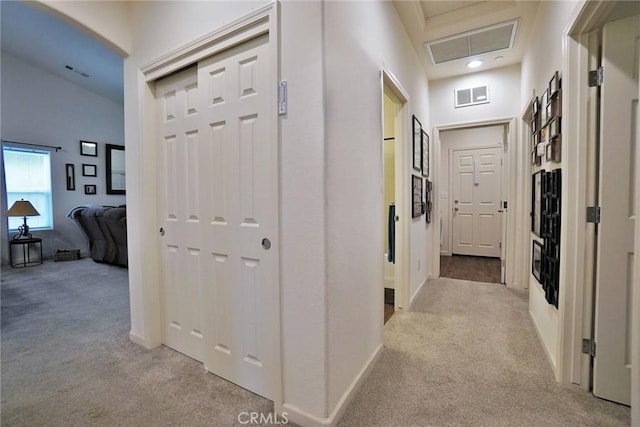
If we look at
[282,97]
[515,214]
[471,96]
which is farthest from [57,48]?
[515,214]

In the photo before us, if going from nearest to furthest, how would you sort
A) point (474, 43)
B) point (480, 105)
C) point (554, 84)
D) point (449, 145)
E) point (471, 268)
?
point (554, 84)
point (474, 43)
point (480, 105)
point (471, 268)
point (449, 145)

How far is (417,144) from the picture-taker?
3.10 metres

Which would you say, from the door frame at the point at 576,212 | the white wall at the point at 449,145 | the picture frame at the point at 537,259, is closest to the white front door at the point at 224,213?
the door frame at the point at 576,212

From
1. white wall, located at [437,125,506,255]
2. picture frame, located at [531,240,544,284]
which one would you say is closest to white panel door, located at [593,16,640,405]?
picture frame, located at [531,240,544,284]

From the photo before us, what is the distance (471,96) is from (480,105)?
6.6 inches

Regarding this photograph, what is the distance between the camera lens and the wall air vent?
12.0 ft

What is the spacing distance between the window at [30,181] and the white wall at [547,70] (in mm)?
7719

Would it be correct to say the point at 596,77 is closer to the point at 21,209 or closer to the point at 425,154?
the point at 425,154

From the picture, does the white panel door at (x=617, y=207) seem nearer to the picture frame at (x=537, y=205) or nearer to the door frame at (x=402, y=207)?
the picture frame at (x=537, y=205)

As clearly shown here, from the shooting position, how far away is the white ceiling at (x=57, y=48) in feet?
13.4

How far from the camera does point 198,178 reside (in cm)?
185

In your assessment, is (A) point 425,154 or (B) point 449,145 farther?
(B) point 449,145

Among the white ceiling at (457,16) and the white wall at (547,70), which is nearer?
the white wall at (547,70)

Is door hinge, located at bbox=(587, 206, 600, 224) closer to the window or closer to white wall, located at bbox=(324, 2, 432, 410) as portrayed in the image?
white wall, located at bbox=(324, 2, 432, 410)
